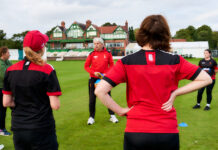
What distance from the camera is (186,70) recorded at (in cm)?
208

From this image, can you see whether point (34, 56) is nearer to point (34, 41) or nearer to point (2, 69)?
point (34, 41)

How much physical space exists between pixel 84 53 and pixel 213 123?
187 ft

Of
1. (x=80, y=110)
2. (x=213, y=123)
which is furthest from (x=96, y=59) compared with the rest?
(x=213, y=123)

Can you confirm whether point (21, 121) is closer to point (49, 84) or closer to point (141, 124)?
point (49, 84)

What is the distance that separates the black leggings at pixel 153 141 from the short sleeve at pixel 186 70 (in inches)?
23.2

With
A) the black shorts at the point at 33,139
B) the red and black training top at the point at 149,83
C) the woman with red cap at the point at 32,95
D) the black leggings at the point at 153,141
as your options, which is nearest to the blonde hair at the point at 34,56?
the woman with red cap at the point at 32,95

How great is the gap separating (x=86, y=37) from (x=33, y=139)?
223ft

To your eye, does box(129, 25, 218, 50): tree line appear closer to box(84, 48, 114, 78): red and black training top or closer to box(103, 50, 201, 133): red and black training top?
box(84, 48, 114, 78): red and black training top

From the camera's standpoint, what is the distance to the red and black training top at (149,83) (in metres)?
1.94

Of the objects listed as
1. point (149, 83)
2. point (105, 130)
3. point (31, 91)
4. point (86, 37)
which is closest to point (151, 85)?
point (149, 83)

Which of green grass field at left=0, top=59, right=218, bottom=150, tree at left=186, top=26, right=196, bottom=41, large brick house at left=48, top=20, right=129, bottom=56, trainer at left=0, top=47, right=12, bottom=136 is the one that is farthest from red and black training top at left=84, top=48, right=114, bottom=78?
tree at left=186, top=26, right=196, bottom=41

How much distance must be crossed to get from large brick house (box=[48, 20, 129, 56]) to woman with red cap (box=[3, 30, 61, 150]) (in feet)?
205

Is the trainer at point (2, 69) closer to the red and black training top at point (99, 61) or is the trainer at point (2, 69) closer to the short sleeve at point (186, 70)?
the red and black training top at point (99, 61)

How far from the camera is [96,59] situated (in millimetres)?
6125
